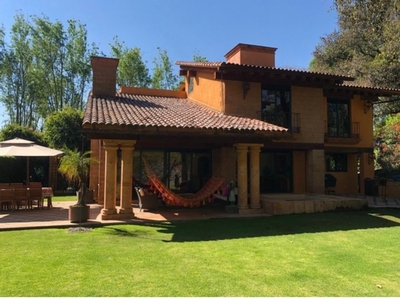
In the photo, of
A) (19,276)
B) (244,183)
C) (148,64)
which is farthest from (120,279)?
(148,64)

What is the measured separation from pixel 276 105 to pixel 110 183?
869cm

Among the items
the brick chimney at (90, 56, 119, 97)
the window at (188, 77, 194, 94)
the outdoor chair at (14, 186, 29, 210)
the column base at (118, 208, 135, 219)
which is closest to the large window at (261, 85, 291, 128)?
the window at (188, 77, 194, 94)

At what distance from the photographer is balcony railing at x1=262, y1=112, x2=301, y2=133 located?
14.4 metres

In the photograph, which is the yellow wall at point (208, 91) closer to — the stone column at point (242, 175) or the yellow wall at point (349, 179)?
the stone column at point (242, 175)

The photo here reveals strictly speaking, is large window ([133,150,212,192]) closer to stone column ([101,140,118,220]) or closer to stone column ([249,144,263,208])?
stone column ([249,144,263,208])

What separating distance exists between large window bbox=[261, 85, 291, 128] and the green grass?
6.52 metres

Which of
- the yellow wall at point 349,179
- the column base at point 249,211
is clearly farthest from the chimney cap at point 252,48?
the column base at point 249,211

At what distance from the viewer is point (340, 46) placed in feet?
96.8

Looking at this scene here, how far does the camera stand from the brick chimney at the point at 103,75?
45.1 feet

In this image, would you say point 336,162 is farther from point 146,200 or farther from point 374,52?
point 374,52

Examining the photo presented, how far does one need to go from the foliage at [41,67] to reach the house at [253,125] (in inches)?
708

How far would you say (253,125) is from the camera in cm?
1109

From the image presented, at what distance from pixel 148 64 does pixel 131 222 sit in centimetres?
3000

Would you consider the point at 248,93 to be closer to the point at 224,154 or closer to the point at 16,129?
the point at 224,154
